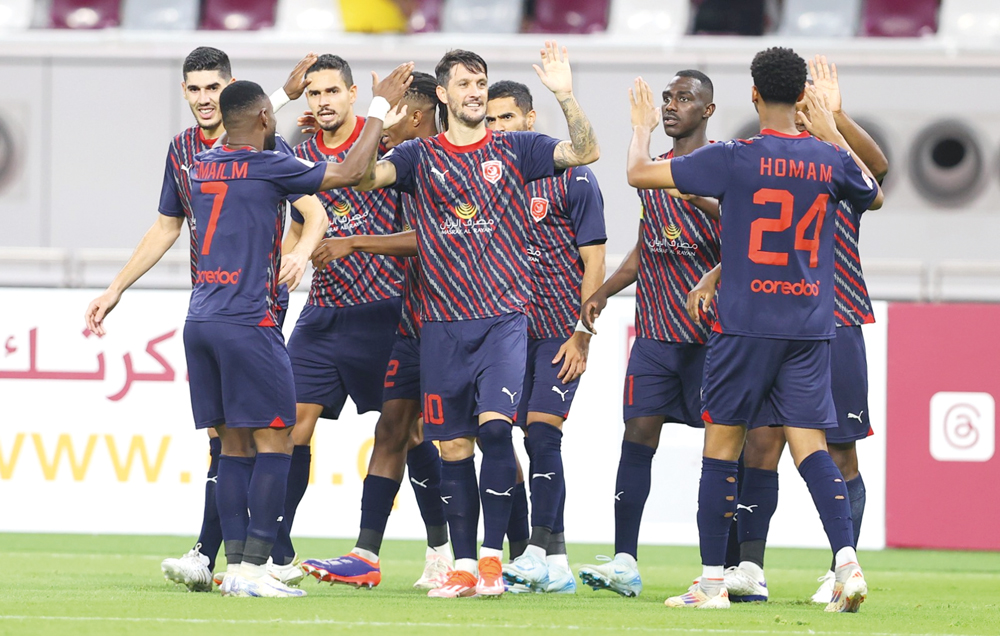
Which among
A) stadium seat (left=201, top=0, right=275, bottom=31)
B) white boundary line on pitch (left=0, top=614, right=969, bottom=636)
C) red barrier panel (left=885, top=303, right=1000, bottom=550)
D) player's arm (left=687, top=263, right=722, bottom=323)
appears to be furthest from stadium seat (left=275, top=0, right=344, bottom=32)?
white boundary line on pitch (left=0, top=614, right=969, bottom=636)

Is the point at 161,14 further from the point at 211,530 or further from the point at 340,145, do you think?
the point at 211,530

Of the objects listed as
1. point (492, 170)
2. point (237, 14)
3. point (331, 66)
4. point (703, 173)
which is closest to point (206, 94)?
point (331, 66)

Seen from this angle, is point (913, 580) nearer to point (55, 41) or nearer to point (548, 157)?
point (548, 157)

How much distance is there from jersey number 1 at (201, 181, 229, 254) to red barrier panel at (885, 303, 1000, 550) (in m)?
5.07

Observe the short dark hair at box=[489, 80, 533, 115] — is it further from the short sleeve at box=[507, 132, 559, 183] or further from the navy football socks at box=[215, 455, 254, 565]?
the navy football socks at box=[215, 455, 254, 565]

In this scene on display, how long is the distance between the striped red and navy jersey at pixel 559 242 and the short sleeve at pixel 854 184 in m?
1.52

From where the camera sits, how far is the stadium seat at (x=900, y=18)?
14383 millimetres

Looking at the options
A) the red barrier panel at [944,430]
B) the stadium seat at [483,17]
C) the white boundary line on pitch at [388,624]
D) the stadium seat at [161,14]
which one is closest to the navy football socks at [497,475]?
the white boundary line on pitch at [388,624]

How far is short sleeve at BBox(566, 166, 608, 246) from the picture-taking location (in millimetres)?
7078

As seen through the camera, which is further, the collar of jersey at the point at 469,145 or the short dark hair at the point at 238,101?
the collar of jersey at the point at 469,145

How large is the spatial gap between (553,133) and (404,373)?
7.09m

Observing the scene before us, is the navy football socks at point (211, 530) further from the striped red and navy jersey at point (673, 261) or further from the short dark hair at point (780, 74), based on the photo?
the short dark hair at point (780, 74)

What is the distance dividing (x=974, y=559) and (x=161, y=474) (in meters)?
5.04

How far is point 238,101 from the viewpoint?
5.88 m
